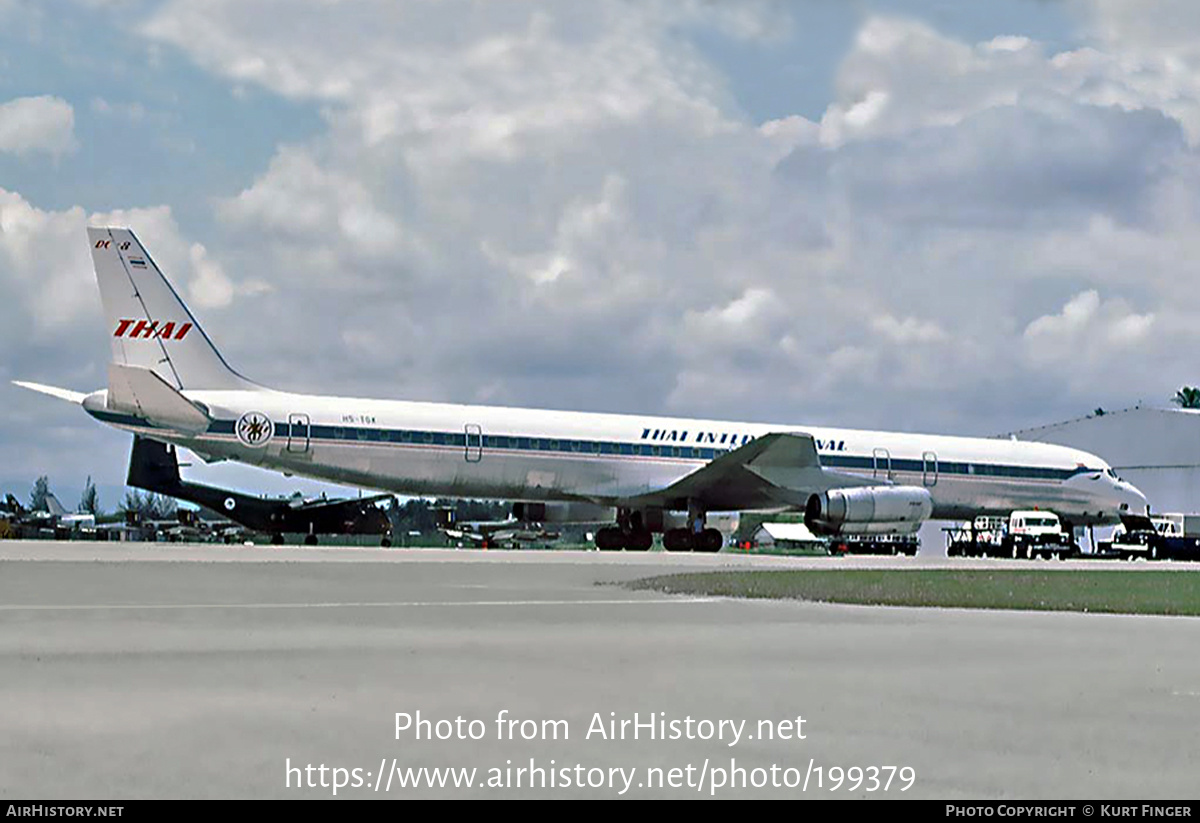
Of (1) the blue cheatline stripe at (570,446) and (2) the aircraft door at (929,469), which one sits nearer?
(1) the blue cheatline stripe at (570,446)

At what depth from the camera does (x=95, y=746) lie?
805 centimetres

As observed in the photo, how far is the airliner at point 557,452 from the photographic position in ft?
150

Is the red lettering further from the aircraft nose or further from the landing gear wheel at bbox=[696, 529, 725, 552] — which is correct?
the aircraft nose

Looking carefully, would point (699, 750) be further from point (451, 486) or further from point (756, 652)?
point (451, 486)

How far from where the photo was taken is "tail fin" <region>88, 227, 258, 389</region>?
47.2 metres

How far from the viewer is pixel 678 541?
54.5m

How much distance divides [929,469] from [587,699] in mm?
47249

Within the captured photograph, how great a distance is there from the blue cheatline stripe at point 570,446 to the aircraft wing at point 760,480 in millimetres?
1149

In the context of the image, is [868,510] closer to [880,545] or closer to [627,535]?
[627,535]

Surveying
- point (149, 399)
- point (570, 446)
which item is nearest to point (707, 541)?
point (570, 446)

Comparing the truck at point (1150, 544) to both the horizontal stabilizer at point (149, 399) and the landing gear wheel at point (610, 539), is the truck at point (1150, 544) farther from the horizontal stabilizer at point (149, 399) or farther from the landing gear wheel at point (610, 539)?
the horizontal stabilizer at point (149, 399)

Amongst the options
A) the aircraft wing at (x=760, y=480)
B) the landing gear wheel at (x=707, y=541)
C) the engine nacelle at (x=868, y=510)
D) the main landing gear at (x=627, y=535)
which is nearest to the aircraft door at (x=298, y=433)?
the aircraft wing at (x=760, y=480)
